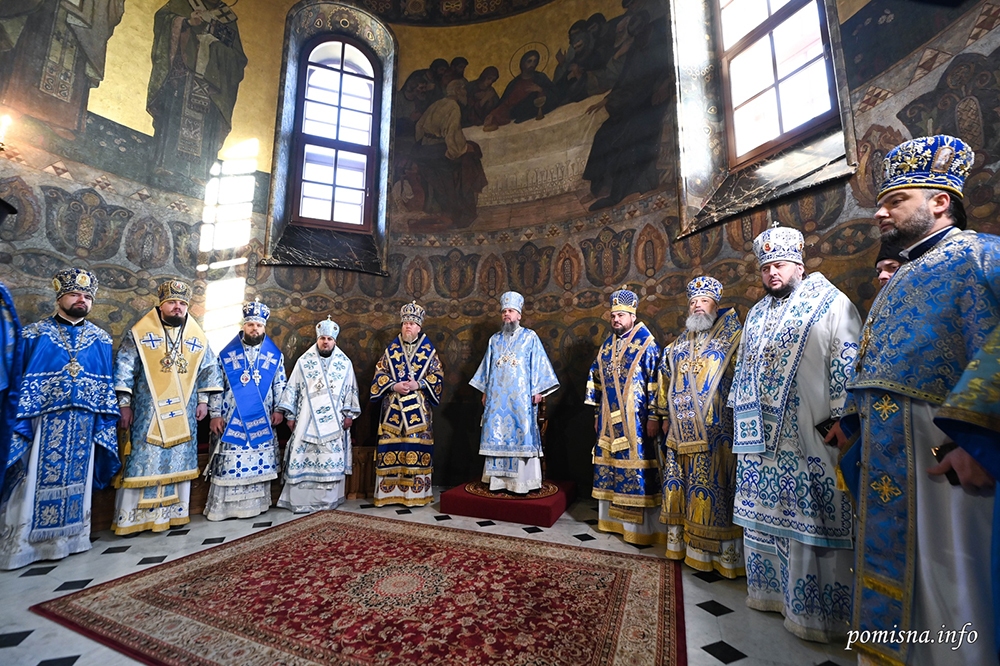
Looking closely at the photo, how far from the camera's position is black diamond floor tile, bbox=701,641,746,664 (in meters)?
2.43

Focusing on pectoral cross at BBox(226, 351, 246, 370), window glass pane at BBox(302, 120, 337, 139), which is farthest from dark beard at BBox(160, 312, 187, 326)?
window glass pane at BBox(302, 120, 337, 139)

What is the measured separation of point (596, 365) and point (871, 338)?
3.38m

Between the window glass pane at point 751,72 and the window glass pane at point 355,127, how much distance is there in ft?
20.1

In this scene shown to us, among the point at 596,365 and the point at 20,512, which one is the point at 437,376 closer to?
the point at 596,365

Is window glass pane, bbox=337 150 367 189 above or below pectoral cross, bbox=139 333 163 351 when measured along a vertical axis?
above

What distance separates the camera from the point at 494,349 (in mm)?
6105

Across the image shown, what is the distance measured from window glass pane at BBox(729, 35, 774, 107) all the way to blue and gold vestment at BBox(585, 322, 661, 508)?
3510 mm

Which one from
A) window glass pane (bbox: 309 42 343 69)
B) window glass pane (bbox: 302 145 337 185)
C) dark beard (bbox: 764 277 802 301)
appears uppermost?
window glass pane (bbox: 309 42 343 69)

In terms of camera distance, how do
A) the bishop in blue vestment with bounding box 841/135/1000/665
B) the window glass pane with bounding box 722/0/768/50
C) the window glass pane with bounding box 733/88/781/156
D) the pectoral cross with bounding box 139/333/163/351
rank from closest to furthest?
the bishop in blue vestment with bounding box 841/135/1000/665, the pectoral cross with bounding box 139/333/163/351, the window glass pane with bounding box 733/88/781/156, the window glass pane with bounding box 722/0/768/50

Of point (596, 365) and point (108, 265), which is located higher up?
point (108, 265)

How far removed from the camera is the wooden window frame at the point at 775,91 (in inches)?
180

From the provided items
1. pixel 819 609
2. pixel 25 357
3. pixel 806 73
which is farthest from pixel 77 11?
pixel 819 609

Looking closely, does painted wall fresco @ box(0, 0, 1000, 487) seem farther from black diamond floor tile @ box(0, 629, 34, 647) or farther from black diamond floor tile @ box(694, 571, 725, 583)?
black diamond floor tile @ box(0, 629, 34, 647)

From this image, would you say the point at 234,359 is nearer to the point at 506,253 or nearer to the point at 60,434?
the point at 60,434
